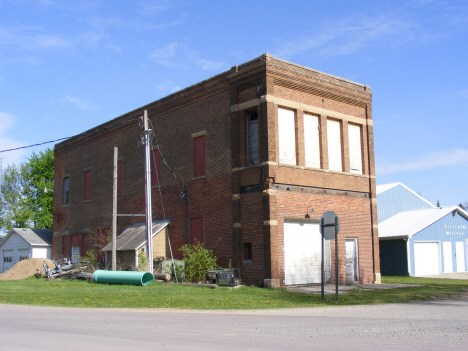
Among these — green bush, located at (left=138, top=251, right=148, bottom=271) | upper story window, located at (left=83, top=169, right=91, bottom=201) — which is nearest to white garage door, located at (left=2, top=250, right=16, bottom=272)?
upper story window, located at (left=83, top=169, right=91, bottom=201)

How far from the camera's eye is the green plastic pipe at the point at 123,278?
21.1m

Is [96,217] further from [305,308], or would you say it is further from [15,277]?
[305,308]

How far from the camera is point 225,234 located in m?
22.5

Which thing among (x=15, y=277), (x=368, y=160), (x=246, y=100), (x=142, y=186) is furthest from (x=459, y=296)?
(x=15, y=277)

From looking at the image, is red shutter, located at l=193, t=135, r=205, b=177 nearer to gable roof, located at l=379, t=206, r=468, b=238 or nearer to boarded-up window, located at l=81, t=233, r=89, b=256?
boarded-up window, located at l=81, t=233, r=89, b=256

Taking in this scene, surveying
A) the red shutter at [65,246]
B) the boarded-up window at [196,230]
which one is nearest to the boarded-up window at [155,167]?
the boarded-up window at [196,230]

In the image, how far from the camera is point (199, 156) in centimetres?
2480

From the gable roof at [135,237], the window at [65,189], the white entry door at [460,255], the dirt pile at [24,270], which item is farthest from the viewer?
the white entry door at [460,255]

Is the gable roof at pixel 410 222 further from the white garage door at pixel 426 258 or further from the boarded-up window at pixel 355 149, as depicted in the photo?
the boarded-up window at pixel 355 149

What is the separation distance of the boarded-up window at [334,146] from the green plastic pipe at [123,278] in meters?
9.72

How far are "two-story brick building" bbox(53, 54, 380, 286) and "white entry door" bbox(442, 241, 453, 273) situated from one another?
1373 cm

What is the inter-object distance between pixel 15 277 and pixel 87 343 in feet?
80.9

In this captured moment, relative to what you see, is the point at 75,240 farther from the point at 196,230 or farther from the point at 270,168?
the point at 270,168

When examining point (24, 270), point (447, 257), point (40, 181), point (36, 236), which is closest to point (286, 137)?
point (24, 270)
